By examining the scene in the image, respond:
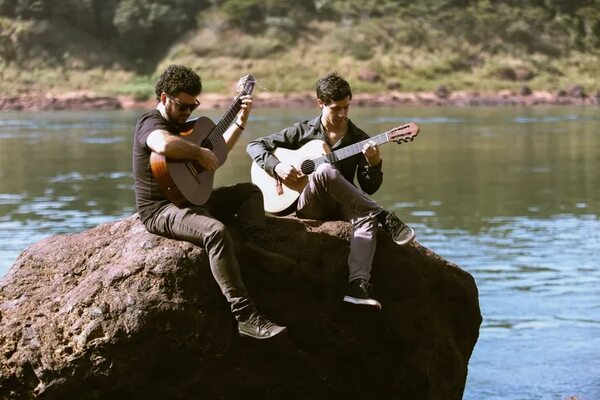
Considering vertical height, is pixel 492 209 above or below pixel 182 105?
below

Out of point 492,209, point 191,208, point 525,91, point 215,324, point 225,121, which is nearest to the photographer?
point 215,324

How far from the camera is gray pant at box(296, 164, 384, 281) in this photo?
7.34m

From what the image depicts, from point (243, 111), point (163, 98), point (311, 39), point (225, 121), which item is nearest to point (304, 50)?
point (311, 39)

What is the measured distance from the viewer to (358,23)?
90750mm

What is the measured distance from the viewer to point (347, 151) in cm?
786

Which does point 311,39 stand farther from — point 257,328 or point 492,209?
point 257,328

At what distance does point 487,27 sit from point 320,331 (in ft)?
272

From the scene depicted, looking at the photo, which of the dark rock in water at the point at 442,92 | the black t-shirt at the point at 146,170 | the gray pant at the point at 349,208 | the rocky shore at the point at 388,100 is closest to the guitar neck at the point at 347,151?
the gray pant at the point at 349,208

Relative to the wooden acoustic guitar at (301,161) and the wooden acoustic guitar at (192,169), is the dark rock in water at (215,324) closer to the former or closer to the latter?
the wooden acoustic guitar at (192,169)

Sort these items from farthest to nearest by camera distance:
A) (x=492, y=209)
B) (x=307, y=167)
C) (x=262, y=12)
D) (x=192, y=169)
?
(x=262, y=12) → (x=492, y=209) → (x=307, y=167) → (x=192, y=169)

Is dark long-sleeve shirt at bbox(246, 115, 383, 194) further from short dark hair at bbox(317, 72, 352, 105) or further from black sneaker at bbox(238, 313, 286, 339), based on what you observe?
black sneaker at bbox(238, 313, 286, 339)

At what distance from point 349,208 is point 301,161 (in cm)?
73

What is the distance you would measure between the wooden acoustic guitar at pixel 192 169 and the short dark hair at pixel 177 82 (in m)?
0.27

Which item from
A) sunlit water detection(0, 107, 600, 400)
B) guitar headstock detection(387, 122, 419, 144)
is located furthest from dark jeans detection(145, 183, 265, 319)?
sunlit water detection(0, 107, 600, 400)
